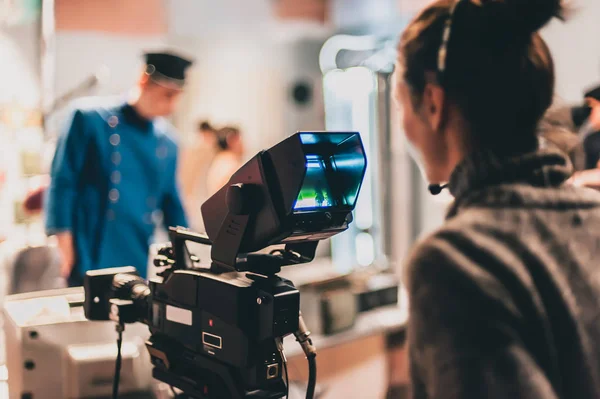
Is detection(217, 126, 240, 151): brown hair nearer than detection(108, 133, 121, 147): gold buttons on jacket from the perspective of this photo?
No

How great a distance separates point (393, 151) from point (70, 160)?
9.52 feet

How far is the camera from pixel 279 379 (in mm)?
905

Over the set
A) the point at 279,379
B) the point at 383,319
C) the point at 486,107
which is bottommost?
the point at 383,319

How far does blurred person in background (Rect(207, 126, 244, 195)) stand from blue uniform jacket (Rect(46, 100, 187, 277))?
3.04 feet

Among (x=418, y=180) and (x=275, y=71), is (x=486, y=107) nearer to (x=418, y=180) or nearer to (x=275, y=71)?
(x=418, y=180)

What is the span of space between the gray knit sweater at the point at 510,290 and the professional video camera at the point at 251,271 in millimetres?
161

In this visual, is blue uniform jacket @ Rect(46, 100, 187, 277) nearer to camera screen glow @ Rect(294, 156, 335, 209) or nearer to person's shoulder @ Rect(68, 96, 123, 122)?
person's shoulder @ Rect(68, 96, 123, 122)

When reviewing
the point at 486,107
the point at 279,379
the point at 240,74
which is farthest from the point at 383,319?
the point at 240,74

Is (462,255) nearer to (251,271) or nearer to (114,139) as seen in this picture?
(251,271)

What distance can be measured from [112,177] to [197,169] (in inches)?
71.6

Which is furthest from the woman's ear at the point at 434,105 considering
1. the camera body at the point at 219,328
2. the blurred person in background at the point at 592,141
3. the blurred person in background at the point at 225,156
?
the blurred person in background at the point at 225,156

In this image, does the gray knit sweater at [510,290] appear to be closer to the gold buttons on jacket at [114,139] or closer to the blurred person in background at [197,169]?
the gold buttons on jacket at [114,139]

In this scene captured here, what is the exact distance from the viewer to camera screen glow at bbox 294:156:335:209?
2.71 ft

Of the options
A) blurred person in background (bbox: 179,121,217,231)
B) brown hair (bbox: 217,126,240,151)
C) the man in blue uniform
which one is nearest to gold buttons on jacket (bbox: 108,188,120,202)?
the man in blue uniform
